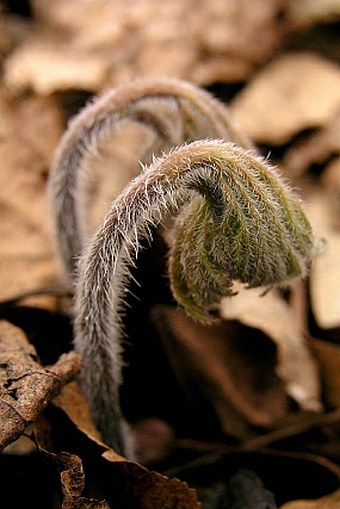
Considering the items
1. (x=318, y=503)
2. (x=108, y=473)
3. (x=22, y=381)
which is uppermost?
(x=22, y=381)

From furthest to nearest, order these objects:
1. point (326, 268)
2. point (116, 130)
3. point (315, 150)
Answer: point (315, 150), point (326, 268), point (116, 130)

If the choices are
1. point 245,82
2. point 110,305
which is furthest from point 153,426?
point 245,82

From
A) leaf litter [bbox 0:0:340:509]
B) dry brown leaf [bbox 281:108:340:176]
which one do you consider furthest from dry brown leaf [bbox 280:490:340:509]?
dry brown leaf [bbox 281:108:340:176]

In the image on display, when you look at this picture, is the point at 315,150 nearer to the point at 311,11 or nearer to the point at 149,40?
the point at 311,11

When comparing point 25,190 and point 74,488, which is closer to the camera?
point 74,488

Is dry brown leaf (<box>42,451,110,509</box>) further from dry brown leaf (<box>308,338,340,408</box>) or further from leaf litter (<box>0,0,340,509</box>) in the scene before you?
dry brown leaf (<box>308,338,340,408</box>)

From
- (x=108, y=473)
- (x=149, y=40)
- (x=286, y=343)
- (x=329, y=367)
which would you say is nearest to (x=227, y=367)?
(x=286, y=343)
